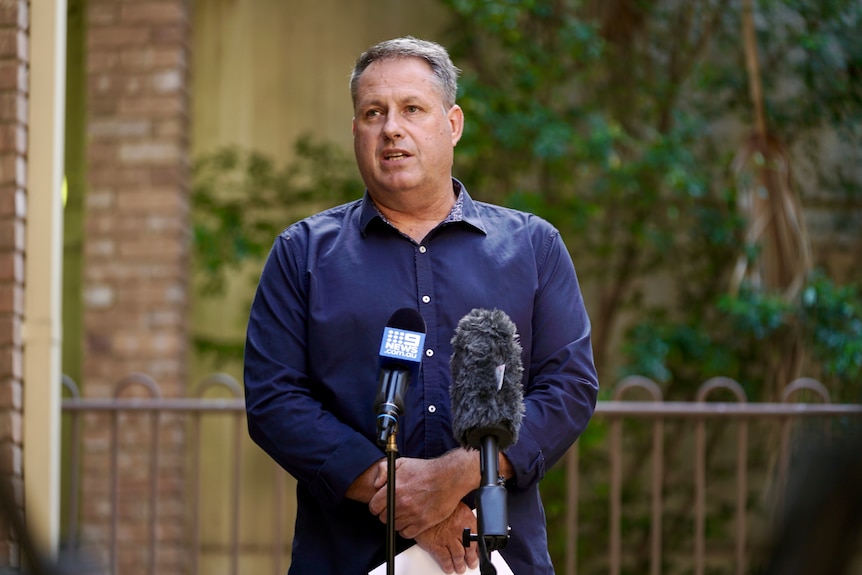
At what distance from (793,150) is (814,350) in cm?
155

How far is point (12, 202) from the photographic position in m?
3.54

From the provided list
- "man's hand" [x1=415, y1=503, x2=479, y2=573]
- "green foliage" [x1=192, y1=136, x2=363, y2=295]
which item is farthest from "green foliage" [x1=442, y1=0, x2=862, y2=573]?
"man's hand" [x1=415, y1=503, x2=479, y2=573]

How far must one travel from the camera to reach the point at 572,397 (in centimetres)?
259

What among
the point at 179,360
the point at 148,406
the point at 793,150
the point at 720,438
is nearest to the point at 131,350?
the point at 179,360

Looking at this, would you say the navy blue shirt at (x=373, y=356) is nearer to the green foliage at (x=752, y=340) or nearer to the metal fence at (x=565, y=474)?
the metal fence at (x=565, y=474)

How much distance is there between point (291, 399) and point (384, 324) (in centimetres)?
26

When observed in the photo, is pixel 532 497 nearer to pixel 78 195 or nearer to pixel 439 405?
pixel 439 405

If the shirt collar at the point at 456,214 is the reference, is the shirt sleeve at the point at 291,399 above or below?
below

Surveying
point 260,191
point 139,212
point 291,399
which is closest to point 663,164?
point 260,191

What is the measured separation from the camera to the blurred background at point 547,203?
683cm

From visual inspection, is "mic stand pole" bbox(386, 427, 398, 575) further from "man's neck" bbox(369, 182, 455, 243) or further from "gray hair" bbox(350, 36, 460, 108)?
"gray hair" bbox(350, 36, 460, 108)

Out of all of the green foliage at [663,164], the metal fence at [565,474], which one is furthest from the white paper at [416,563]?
the green foliage at [663,164]

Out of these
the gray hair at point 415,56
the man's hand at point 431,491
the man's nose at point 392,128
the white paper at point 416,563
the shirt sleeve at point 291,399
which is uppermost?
the gray hair at point 415,56

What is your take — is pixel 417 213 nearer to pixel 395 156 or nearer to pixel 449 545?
pixel 395 156
